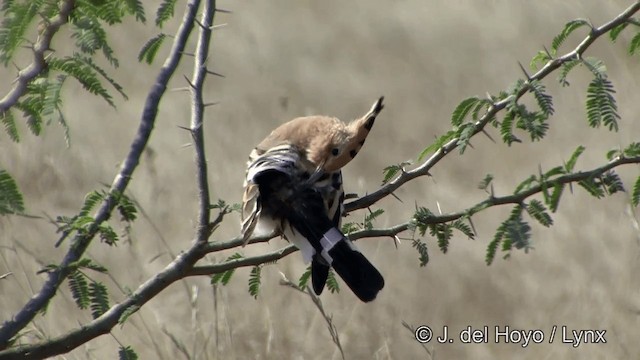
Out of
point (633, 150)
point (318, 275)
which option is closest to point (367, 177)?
point (318, 275)

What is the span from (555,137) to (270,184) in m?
6.17

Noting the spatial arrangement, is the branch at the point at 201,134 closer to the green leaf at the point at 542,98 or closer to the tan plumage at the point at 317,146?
the tan plumage at the point at 317,146

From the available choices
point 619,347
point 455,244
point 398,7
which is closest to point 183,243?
point 455,244

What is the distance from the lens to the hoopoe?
3451mm

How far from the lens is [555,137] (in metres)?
9.34

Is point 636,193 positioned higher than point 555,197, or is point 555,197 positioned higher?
point 555,197

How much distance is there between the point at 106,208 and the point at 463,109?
1228 mm

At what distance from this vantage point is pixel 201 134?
10.2 feet

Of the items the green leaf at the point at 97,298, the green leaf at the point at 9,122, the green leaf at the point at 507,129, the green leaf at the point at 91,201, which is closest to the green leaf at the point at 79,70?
the green leaf at the point at 9,122

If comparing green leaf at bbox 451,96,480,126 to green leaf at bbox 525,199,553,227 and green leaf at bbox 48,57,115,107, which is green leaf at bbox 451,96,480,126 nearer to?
green leaf at bbox 525,199,553,227

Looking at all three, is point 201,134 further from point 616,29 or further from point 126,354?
point 616,29

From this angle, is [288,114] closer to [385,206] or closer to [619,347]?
[385,206]

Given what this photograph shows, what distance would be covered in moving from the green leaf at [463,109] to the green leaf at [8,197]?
149 centimetres

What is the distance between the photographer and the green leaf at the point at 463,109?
319 cm
